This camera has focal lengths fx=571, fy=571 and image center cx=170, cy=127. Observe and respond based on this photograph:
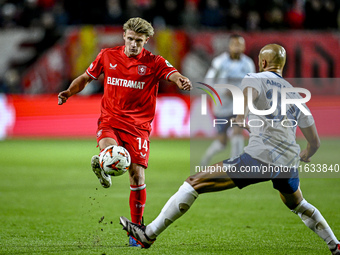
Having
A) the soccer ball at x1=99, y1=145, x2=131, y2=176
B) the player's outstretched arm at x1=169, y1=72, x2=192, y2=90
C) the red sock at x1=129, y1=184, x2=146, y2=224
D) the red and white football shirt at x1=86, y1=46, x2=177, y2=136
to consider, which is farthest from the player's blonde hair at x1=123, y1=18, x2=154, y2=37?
the red sock at x1=129, y1=184, x2=146, y2=224

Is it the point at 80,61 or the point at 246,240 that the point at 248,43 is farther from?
the point at 246,240

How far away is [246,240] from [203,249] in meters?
0.63

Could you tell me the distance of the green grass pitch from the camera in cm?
547

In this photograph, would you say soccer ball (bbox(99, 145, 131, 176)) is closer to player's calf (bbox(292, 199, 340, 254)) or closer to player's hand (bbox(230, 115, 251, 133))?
player's hand (bbox(230, 115, 251, 133))

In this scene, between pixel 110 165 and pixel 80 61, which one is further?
pixel 80 61

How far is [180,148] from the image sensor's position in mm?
14922

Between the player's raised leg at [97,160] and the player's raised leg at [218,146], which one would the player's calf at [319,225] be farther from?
the player's raised leg at [218,146]

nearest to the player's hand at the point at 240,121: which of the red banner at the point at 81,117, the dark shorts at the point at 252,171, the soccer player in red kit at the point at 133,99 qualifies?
the dark shorts at the point at 252,171

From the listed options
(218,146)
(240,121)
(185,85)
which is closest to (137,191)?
(185,85)

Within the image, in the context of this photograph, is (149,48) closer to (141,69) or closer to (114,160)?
(141,69)

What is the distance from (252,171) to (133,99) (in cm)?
167

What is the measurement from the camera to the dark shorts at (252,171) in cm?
465

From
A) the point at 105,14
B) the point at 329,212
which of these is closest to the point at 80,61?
the point at 105,14

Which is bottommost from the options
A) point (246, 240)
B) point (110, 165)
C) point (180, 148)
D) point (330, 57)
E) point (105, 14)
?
point (180, 148)
